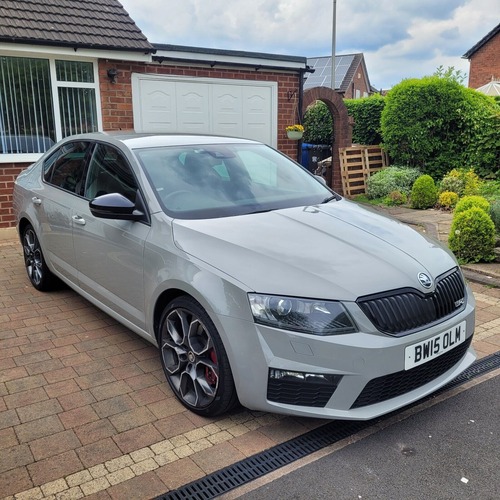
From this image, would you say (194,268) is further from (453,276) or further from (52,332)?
(52,332)

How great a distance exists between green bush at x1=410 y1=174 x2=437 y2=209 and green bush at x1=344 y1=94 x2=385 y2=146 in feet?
15.9

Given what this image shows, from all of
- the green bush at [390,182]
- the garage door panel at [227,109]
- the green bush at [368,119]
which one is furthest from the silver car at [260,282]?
the green bush at [368,119]

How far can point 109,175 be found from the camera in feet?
12.6

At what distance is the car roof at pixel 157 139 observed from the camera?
3797mm

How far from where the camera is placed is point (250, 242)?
2.83 metres

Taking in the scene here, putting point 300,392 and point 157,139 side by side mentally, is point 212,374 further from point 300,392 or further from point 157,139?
point 157,139

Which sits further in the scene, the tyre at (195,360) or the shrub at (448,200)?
the shrub at (448,200)

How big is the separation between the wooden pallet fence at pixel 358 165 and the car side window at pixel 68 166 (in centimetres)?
846

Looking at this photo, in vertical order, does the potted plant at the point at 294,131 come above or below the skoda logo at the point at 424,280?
above

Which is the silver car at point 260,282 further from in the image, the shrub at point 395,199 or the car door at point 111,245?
the shrub at point 395,199

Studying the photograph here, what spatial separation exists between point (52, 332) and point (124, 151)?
5.56 ft

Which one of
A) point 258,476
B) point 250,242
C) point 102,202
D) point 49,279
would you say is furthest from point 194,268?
point 49,279

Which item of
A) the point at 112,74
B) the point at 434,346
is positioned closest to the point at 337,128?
the point at 112,74

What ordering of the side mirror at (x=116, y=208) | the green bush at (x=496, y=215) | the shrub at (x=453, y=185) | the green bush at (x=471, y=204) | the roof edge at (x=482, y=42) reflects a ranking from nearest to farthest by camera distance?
the side mirror at (x=116, y=208), the green bush at (x=471, y=204), the green bush at (x=496, y=215), the shrub at (x=453, y=185), the roof edge at (x=482, y=42)
